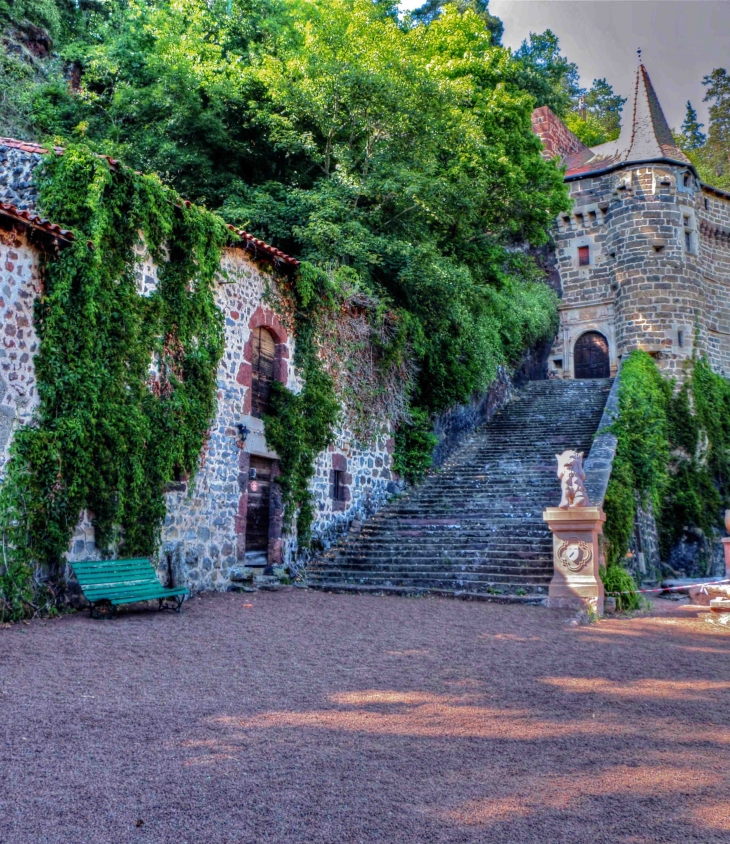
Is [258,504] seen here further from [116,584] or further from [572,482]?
[572,482]

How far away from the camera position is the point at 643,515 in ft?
48.0

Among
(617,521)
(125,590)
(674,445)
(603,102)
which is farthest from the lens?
(603,102)

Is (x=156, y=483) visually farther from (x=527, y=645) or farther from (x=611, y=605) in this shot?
(x=611, y=605)

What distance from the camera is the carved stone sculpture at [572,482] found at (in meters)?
9.95

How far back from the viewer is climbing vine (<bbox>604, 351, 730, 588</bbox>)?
47.7 feet

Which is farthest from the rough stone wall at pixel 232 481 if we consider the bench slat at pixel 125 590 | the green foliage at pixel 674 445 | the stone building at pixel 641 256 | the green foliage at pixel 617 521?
the stone building at pixel 641 256

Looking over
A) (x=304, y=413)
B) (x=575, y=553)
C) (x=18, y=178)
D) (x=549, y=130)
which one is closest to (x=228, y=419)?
(x=304, y=413)

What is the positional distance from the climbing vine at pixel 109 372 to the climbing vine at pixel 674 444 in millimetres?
7581

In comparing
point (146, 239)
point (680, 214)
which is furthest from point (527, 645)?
point (680, 214)

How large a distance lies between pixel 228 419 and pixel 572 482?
524 cm

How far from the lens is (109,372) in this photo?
361 inches

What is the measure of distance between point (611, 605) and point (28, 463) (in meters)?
7.47

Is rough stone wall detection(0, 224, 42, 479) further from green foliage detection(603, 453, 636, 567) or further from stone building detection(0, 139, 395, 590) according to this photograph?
green foliage detection(603, 453, 636, 567)

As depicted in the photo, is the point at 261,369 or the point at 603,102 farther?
the point at 603,102
